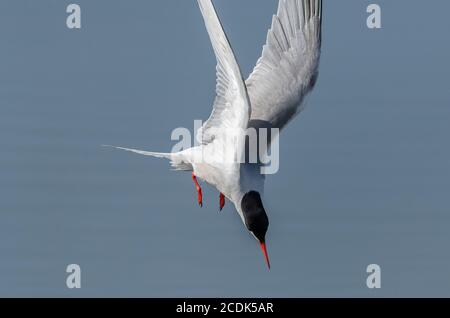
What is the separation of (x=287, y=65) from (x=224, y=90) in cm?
87

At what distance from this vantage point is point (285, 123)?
7.62 meters

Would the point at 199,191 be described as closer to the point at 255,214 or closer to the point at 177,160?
the point at 177,160

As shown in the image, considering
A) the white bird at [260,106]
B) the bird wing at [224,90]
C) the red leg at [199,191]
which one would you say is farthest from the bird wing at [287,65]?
the red leg at [199,191]

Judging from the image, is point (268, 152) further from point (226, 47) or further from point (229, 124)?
point (226, 47)

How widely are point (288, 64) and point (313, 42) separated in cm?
22

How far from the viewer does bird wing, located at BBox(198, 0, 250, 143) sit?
6.26m

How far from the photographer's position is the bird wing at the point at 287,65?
7617 mm

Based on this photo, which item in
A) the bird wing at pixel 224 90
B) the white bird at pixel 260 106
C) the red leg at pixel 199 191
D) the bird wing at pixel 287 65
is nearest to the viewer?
the bird wing at pixel 224 90

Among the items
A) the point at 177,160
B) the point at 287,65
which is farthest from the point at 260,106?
the point at 177,160

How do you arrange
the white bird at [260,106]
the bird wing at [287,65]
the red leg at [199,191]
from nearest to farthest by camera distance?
1. the white bird at [260,106]
2. the bird wing at [287,65]
3. the red leg at [199,191]

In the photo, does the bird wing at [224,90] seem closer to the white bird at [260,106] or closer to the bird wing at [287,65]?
the white bird at [260,106]

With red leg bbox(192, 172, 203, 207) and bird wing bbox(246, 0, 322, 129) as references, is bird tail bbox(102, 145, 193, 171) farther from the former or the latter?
bird wing bbox(246, 0, 322, 129)

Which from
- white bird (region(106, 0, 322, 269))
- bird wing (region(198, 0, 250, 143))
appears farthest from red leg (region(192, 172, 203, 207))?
bird wing (region(198, 0, 250, 143))

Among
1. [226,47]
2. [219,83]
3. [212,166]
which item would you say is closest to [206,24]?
[226,47]
